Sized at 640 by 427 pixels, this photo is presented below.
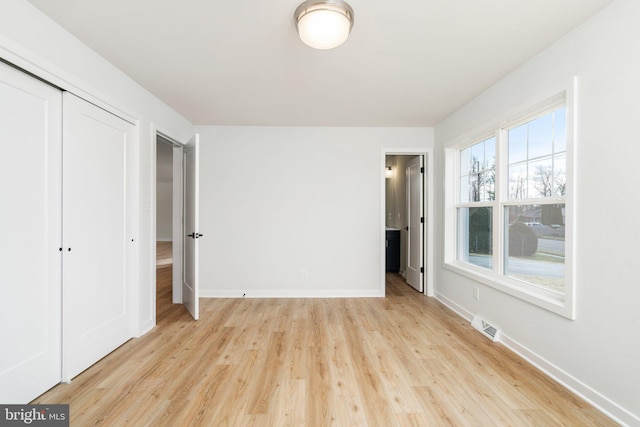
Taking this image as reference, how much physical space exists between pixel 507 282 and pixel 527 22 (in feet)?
6.85

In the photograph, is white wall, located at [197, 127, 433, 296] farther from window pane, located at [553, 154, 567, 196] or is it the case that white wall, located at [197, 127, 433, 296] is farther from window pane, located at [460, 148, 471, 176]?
window pane, located at [553, 154, 567, 196]

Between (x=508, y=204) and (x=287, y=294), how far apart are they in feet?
9.63

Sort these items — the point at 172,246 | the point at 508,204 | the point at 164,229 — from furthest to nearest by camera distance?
the point at 164,229, the point at 172,246, the point at 508,204

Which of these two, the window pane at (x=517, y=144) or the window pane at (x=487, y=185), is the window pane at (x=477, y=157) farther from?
the window pane at (x=517, y=144)

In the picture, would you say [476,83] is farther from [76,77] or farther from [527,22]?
[76,77]

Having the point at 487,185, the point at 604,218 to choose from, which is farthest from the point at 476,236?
the point at 604,218

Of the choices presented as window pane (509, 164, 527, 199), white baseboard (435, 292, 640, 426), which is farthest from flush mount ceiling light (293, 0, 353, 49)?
white baseboard (435, 292, 640, 426)

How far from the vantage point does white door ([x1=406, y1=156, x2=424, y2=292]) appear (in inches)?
163

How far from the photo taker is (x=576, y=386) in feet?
6.01

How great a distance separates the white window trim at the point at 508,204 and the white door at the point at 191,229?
3077mm

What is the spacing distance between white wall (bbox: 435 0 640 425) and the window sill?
2.6 inches

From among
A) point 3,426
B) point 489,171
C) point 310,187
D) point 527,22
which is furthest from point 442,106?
point 3,426

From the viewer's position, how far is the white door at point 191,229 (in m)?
3.04

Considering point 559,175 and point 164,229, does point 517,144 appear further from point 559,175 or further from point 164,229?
point 164,229
